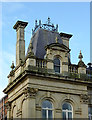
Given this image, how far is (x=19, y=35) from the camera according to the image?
29469 millimetres

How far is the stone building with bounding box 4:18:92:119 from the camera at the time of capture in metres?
25.0

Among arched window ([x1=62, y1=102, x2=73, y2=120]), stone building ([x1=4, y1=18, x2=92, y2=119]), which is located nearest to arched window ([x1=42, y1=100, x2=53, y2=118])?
stone building ([x1=4, y1=18, x2=92, y2=119])

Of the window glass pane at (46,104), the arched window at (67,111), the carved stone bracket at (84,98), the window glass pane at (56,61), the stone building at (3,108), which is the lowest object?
the arched window at (67,111)

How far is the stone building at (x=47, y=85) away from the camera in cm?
2495

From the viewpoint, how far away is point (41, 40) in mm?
29375

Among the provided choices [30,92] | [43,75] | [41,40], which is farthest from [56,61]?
[30,92]

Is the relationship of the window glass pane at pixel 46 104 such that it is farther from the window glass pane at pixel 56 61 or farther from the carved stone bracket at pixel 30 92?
the window glass pane at pixel 56 61

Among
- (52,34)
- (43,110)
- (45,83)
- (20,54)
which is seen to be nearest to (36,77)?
(45,83)

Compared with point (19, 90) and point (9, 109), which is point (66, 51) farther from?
point (9, 109)

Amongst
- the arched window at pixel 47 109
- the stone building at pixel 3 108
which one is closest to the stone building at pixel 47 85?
the arched window at pixel 47 109

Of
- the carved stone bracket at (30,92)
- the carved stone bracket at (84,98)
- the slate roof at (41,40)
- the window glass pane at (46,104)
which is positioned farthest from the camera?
the slate roof at (41,40)

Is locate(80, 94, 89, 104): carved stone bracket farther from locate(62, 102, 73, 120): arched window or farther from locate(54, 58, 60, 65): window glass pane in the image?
locate(54, 58, 60, 65): window glass pane

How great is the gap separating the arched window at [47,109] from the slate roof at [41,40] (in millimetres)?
4643

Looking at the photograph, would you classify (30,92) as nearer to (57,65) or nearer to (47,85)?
(47,85)
